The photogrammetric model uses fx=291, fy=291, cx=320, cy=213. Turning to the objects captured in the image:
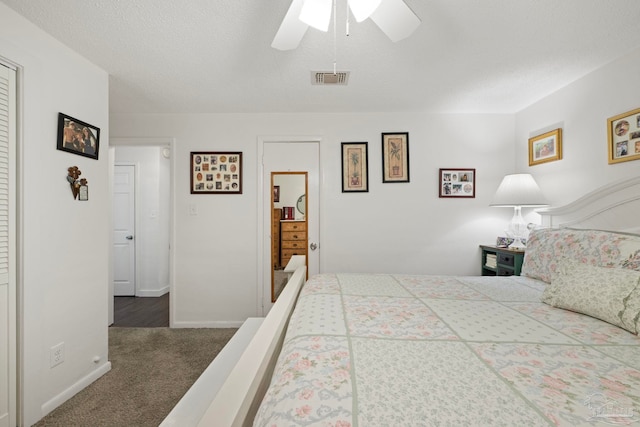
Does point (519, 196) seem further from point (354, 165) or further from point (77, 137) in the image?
point (77, 137)

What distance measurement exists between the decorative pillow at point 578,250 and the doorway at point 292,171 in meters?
1.96

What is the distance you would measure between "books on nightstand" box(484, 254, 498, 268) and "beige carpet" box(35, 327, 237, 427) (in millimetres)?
2800

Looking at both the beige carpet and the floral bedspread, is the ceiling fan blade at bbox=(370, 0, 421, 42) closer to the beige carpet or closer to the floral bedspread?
the floral bedspread

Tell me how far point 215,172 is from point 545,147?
333cm

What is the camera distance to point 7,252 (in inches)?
63.0

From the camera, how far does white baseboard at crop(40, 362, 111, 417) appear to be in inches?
71.6

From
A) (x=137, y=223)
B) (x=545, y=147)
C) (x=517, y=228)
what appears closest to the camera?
(x=545, y=147)

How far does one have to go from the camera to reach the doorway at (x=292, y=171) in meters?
3.23

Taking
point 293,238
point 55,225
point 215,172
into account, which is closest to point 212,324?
point 293,238

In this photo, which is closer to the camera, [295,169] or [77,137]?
[77,137]

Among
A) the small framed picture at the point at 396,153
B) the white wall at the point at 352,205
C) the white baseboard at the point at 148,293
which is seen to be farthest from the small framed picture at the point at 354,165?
the white baseboard at the point at 148,293

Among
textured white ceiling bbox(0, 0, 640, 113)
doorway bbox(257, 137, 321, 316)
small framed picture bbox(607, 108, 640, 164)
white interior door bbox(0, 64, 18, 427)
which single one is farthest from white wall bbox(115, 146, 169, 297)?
small framed picture bbox(607, 108, 640, 164)

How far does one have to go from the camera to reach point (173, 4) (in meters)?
1.54

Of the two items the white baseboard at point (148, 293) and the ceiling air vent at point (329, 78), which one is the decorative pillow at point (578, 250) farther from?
the white baseboard at point (148, 293)
